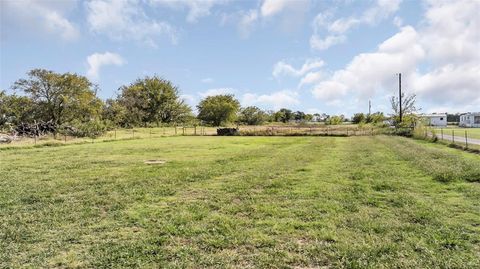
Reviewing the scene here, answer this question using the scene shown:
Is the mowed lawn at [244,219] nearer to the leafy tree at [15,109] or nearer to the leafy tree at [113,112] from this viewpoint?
the leafy tree at [15,109]

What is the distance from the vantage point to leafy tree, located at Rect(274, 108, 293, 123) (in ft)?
322

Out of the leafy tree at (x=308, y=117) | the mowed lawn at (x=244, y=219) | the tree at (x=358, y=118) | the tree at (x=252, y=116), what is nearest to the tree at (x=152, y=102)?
the tree at (x=252, y=116)

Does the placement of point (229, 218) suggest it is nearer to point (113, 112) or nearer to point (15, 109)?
point (15, 109)

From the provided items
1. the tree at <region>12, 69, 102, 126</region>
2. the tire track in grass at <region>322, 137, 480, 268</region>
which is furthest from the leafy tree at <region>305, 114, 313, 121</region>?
the tire track in grass at <region>322, 137, 480, 268</region>

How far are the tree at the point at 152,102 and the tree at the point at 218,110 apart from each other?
397cm

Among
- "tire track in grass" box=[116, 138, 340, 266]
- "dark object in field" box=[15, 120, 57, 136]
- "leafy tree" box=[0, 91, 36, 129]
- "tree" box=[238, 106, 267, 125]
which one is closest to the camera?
"tire track in grass" box=[116, 138, 340, 266]

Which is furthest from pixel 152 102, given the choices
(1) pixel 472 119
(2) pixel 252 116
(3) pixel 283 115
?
(1) pixel 472 119

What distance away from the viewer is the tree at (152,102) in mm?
65188

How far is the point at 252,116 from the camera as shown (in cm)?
8438

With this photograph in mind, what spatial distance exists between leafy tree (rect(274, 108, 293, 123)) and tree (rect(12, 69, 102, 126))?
194 feet

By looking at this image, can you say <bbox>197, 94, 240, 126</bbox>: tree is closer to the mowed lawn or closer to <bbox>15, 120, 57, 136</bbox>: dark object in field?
<bbox>15, 120, 57, 136</bbox>: dark object in field

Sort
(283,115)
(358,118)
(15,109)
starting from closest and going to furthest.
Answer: (15,109) → (358,118) → (283,115)

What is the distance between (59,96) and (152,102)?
29295 millimetres

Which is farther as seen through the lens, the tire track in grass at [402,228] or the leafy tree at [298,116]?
the leafy tree at [298,116]
